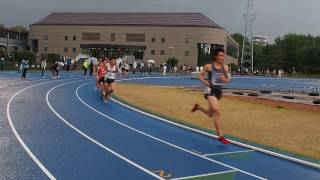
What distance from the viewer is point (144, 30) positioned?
10338 cm

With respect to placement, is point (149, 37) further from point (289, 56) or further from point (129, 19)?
point (289, 56)

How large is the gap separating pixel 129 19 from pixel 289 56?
4453 centimetres

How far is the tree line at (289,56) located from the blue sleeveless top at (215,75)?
104783 millimetres

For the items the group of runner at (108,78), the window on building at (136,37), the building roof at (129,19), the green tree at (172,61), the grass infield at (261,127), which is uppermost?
the building roof at (129,19)

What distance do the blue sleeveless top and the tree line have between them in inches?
4125

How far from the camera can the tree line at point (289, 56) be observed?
370ft

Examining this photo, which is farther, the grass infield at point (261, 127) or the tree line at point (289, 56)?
the tree line at point (289, 56)

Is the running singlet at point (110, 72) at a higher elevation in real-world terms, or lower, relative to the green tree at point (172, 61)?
lower

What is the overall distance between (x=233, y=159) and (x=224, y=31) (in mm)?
100315

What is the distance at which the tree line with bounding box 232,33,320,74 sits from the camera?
4443 inches

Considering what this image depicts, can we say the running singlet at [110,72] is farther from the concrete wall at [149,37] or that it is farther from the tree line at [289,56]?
the tree line at [289,56]

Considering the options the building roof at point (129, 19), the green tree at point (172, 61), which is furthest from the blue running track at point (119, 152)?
the building roof at point (129, 19)

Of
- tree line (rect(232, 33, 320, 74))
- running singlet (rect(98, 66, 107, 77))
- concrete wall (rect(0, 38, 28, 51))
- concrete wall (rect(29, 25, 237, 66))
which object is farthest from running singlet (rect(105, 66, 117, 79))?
tree line (rect(232, 33, 320, 74))

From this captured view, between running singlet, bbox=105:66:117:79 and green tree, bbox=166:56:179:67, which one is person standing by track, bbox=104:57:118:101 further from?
green tree, bbox=166:56:179:67
